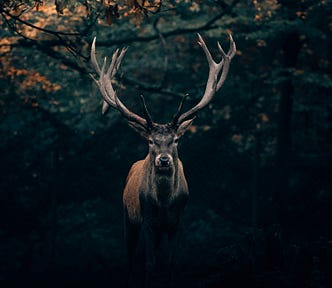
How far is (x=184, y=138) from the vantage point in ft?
52.9

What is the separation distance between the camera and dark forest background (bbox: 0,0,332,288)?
14.2m

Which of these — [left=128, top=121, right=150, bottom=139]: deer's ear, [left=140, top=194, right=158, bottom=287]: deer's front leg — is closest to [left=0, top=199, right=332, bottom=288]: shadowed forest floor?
[left=140, top=194, right=158, bottom=287]: deer's front leg

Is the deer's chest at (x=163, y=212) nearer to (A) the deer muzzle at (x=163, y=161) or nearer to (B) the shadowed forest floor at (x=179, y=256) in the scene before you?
(A) the deer muzzle at (x=163, y=161)

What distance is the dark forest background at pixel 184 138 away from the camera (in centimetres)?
1425

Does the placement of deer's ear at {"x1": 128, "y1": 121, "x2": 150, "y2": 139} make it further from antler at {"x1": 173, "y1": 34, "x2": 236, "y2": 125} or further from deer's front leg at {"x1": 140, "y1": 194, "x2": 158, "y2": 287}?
deer's front leg at {"x1": 140, "y1": 194, "x2": 158, "y2": 287}

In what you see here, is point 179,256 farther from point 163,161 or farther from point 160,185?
point 163,161

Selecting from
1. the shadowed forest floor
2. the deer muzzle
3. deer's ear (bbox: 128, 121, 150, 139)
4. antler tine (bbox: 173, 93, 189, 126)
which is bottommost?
the shadowed forest floor

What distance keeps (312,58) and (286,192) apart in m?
3.09

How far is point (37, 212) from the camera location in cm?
1452

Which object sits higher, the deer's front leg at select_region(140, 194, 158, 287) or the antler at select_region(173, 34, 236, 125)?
the antler at select_region(173, 34, 236, 125)

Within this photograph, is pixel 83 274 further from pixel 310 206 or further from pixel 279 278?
pixel 310 206

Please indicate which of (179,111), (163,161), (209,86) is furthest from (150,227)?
(209,86)

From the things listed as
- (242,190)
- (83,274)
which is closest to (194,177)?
(242,190)

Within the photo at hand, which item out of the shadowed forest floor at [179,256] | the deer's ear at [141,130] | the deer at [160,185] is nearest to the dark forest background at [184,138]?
the shadowed forest floor at [179,256]
